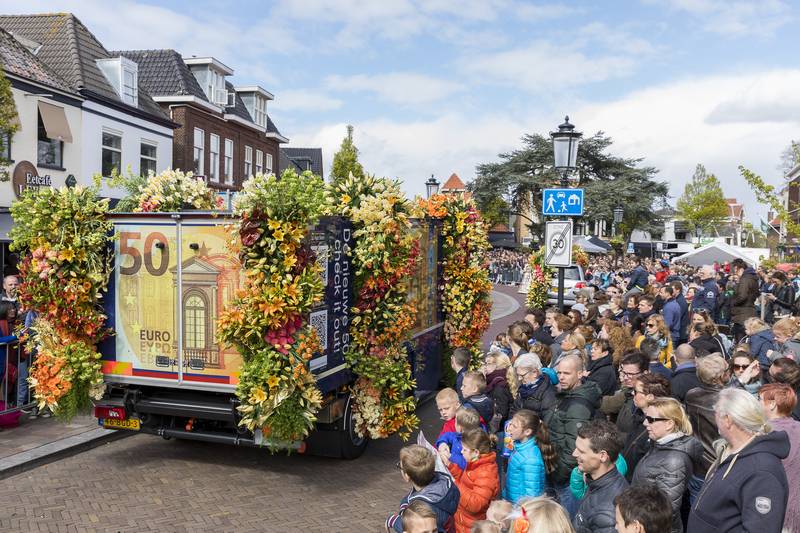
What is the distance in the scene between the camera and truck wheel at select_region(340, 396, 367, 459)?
278 inches

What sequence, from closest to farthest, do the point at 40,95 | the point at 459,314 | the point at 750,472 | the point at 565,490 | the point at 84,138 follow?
the point at 750,472, the point at 565,490, the point at 459,314, the point at 40,95, the point at 84,138

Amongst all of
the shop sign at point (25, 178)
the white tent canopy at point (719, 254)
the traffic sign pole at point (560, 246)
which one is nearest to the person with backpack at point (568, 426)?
the traffic sign pole at point (560, 246)

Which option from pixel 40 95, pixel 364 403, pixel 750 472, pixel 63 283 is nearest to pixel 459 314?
pixel 364 403

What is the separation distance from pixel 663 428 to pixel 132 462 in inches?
222

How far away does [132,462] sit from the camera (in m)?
7.17

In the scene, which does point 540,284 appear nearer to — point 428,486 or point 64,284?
point 64,284

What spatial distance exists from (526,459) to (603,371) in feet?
7.03

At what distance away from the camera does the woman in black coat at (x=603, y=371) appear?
625cm

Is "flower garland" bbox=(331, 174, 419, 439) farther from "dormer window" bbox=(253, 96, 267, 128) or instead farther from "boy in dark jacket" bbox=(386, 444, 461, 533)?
"dormer window" bbox=(253, 96, 267, 128)

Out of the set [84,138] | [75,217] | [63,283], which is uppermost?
[84,138]

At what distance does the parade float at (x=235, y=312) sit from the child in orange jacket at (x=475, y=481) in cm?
201

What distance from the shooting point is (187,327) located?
20.9 ft

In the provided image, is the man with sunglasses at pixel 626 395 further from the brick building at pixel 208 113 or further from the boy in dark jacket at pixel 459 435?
the brick building at pixel 208 113

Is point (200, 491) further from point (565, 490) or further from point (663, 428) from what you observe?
point (663, 428)
